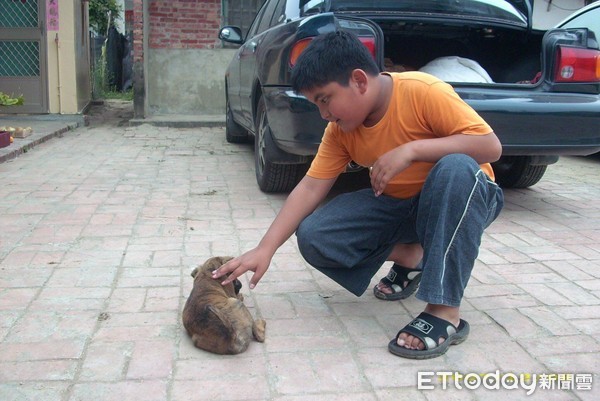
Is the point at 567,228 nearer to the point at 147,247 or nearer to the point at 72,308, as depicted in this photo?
the point at 147,247

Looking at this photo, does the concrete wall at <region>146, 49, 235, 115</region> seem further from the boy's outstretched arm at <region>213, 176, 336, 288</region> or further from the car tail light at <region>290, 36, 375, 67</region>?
the boy's outstretched arm at <region>213, 176, 336, 288</region>

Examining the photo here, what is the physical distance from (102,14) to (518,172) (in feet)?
51.6

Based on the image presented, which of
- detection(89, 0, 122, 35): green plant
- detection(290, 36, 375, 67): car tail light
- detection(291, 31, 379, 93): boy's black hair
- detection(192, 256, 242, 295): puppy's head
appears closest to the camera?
detection(291, 31, 379, 93): boy's black hair

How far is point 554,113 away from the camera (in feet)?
12.8

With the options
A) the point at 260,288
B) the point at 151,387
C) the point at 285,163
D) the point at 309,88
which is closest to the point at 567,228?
the point at 285,163

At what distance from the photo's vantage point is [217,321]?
87.2 inches

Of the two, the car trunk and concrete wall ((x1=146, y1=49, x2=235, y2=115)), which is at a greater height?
the car trunk

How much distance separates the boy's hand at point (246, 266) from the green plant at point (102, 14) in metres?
16.6

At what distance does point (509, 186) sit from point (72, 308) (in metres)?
3.84

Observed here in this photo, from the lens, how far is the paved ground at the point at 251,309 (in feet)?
6.81

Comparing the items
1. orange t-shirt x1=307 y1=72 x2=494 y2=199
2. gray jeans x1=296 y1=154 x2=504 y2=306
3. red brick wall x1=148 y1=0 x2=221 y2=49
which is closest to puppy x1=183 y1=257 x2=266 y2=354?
gray jeans x1=296 y1=154 x2=504 y2=306

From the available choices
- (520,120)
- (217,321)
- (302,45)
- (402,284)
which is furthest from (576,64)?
(217,321)

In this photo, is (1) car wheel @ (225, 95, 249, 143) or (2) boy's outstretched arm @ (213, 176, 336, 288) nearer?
(2) boy's outstretched arm @ (213, 176, 336, 288)

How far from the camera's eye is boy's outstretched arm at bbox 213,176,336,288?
7.88ft
